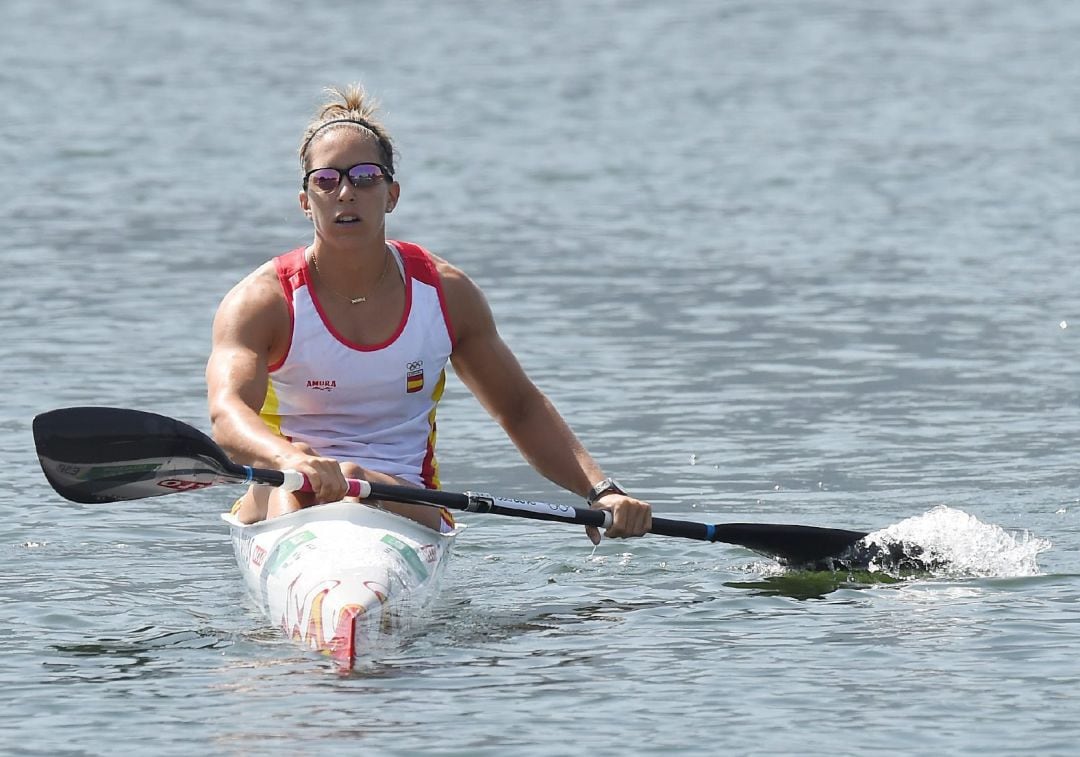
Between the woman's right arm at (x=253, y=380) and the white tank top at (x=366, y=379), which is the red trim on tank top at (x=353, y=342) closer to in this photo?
the white tank top at (x=366, y=379)

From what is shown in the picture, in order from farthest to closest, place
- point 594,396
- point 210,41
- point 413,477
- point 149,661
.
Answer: point 210,41, point 594,396, point 413,477, point 149,661

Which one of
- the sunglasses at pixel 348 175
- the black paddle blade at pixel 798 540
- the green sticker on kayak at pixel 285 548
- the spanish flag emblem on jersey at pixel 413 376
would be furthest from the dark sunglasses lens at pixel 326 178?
the black paddle blade at pixel 798 540

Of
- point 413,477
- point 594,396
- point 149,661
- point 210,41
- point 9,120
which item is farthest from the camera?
point 210,41

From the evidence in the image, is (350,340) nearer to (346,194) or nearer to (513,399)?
(346,194)

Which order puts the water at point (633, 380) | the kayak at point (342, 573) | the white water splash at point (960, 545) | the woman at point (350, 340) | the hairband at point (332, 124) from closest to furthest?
the water at point (633, 380) → the kayak at point (342, 573) → the woman at point (350, 340) → the hairband at point (332, 124) → the white water splash at point (960, 545)

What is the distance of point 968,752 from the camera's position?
664 centimetres

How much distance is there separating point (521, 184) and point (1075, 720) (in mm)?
15065

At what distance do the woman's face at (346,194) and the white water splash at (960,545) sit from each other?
2597 millimetres

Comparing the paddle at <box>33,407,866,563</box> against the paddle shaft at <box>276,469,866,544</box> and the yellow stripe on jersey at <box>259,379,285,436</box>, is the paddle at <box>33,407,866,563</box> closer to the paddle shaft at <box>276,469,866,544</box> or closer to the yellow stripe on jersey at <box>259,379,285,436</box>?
the paddle shaft at <box>276,469,866,544</box>

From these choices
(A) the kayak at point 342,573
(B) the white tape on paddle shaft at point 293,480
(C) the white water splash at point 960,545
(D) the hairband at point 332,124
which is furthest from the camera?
(C) the white water splash at point 960,545

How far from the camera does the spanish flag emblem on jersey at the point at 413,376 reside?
830cm

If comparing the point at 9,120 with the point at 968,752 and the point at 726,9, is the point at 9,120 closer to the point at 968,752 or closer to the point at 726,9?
the point at 726,9

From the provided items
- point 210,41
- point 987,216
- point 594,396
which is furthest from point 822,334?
point 210,41

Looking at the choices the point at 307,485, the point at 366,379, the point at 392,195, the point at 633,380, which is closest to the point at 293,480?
the point at 307,485
